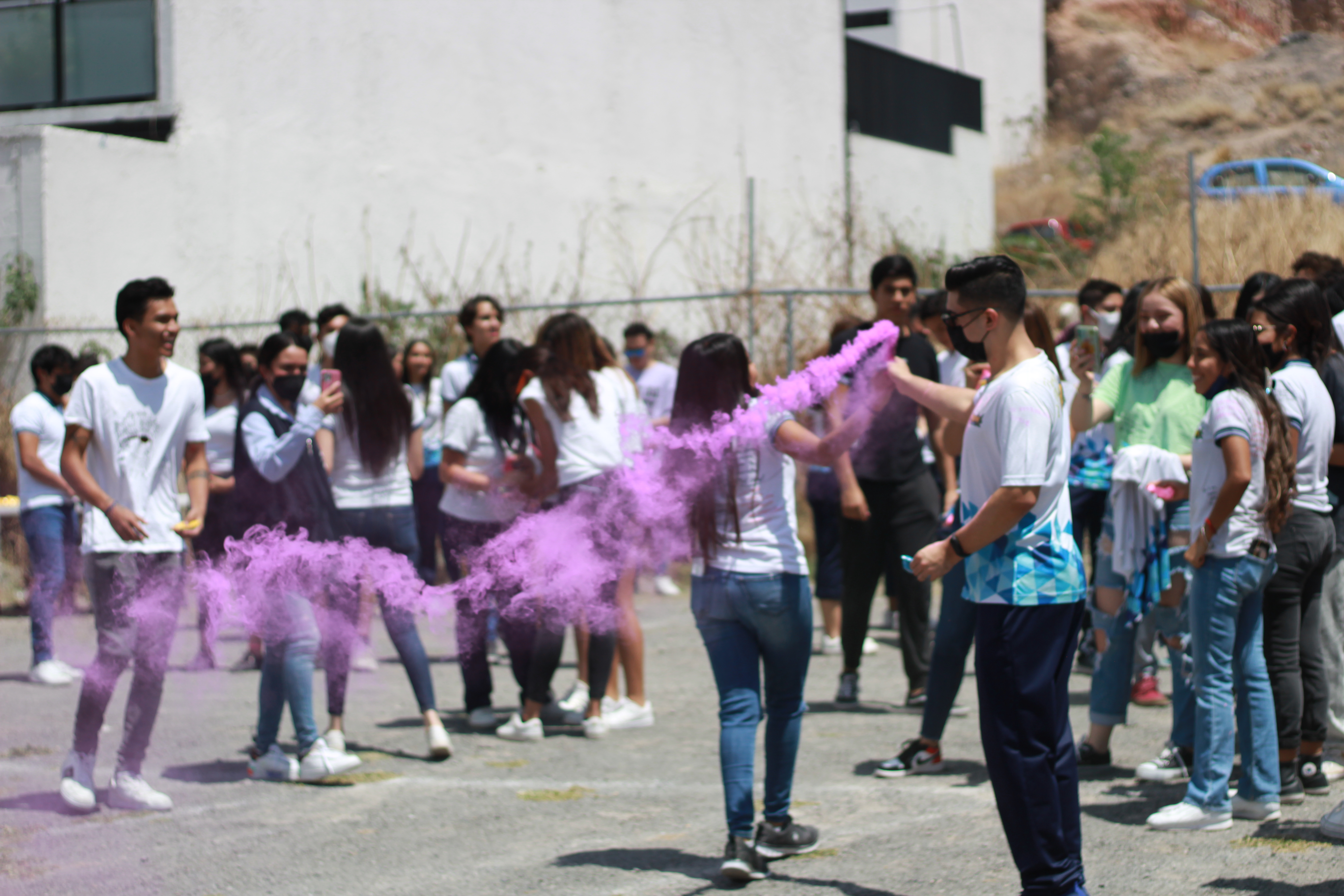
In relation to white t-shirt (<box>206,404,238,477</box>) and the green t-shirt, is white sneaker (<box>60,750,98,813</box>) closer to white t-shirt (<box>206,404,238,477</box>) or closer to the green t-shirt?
white t-shirt (<box>206,404,238,477</box>)

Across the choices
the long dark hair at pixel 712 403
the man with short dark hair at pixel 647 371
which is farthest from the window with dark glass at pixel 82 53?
the long dark hair at pixel 712 403

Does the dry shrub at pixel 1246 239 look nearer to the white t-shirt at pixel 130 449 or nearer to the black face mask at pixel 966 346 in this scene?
the black face mask at pixel 966 346

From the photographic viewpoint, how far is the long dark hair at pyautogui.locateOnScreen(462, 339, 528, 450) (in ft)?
20.5

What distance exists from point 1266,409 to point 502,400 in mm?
3365

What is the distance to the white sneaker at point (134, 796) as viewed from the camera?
515 centimetres

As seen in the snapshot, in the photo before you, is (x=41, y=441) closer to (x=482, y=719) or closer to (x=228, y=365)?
(x=228, y=365)

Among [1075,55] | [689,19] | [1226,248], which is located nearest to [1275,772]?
[1226,248]

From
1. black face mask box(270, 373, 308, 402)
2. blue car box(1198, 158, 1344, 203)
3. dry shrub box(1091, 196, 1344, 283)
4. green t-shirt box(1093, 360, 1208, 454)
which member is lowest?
green t-shirt box(1093, 360, 1208, 454)

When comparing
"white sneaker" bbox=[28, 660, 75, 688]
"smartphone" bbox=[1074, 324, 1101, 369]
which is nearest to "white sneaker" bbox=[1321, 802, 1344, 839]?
"smartphone" bbox=[1074, 324, 1101, 369]

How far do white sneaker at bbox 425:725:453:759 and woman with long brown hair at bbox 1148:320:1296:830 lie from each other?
3.07 metres

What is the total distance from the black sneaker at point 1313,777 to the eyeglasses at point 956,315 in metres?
2.48

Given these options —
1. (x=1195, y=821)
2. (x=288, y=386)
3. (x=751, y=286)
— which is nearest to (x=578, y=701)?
(x=288, y=386)

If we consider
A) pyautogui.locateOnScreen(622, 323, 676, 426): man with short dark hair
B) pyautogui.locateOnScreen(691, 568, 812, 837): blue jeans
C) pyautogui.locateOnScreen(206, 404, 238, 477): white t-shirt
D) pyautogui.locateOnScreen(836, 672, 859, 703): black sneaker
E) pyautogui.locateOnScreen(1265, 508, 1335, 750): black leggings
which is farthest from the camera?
pyautogui.locateOnScreen(622, 323, 676, 426): man with short dark hair

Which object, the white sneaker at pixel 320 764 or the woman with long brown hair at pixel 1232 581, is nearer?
the woman with long brown hair at pixel 1232 581
